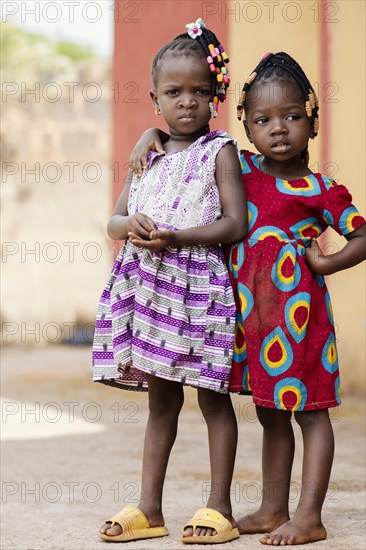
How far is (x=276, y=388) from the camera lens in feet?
10.2

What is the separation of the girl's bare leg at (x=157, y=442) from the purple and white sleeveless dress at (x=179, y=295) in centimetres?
13

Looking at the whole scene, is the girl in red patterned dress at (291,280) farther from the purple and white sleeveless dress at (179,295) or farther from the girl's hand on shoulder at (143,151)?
the girl's hand on shoulder at (143,151)

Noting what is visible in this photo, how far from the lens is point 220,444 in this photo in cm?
318

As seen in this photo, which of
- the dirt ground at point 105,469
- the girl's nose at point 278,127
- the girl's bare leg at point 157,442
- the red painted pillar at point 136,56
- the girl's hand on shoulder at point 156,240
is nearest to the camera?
the girl's hand on shoulder at point 156,240

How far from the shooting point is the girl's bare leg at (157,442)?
3242mm

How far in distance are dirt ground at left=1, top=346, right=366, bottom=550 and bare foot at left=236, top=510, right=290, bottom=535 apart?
5 cm

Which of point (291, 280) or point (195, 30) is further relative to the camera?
point (195, 30)

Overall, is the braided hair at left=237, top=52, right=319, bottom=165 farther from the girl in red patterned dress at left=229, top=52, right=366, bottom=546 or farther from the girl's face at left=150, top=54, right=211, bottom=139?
the girl's face at left=150, top=54, right=211, bottom=139

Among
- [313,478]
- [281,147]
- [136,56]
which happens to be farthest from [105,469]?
[136,56]

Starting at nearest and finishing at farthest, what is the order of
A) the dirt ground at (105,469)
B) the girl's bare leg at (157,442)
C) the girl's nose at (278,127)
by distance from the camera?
the girl's nose at (278,127)
the girl's bare leg at (157,442)
the dirt ground at (105,469)

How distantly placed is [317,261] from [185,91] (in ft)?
2.13


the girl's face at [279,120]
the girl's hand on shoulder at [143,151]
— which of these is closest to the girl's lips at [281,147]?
the girl's face at [279,120]

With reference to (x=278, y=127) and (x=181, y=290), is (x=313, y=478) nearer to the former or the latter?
(x=181, y=290)

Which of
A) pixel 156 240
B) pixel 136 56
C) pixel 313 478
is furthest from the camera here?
pixel 136 56
